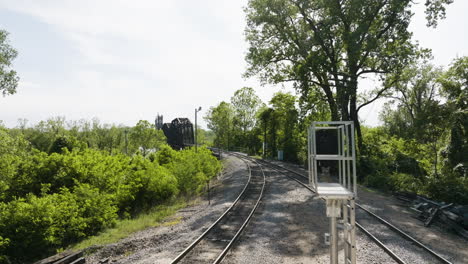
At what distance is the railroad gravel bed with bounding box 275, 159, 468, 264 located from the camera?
8.80 meters

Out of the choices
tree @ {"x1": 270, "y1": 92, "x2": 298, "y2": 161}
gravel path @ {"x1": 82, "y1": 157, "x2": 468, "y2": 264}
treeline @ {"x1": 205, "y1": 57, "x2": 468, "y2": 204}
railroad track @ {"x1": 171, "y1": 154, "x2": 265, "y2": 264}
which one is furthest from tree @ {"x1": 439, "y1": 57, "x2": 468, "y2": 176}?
tree @ {"x1": 270, "y1": 92, "x2": 298, "y2": 161}

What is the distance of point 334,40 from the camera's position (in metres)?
27.1

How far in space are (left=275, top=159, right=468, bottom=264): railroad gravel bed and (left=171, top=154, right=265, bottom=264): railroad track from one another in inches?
169

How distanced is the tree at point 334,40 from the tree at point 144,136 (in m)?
47.7

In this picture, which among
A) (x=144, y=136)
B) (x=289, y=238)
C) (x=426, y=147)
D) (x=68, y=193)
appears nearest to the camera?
(x=289, y=238)

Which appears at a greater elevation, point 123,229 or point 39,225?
point 39,225

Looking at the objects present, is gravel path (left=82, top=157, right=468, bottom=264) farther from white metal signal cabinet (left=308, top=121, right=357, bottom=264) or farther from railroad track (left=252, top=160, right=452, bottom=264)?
white metal signal cabinet (left=308, top=121, right=357, bottom=264)

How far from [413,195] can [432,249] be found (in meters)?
7.82

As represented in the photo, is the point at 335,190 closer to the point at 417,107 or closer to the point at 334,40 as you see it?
the point at 334,40

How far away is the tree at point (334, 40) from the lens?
78.8ft

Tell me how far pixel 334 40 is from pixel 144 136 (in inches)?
2208

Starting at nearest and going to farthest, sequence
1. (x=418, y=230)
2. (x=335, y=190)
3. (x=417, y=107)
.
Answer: (x=335, y=190) < (x=418, y=230) < (x=417, y=107)

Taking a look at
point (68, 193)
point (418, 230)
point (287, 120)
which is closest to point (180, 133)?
point (287, 120)

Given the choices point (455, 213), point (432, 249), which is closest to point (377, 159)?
point (455, 213)
